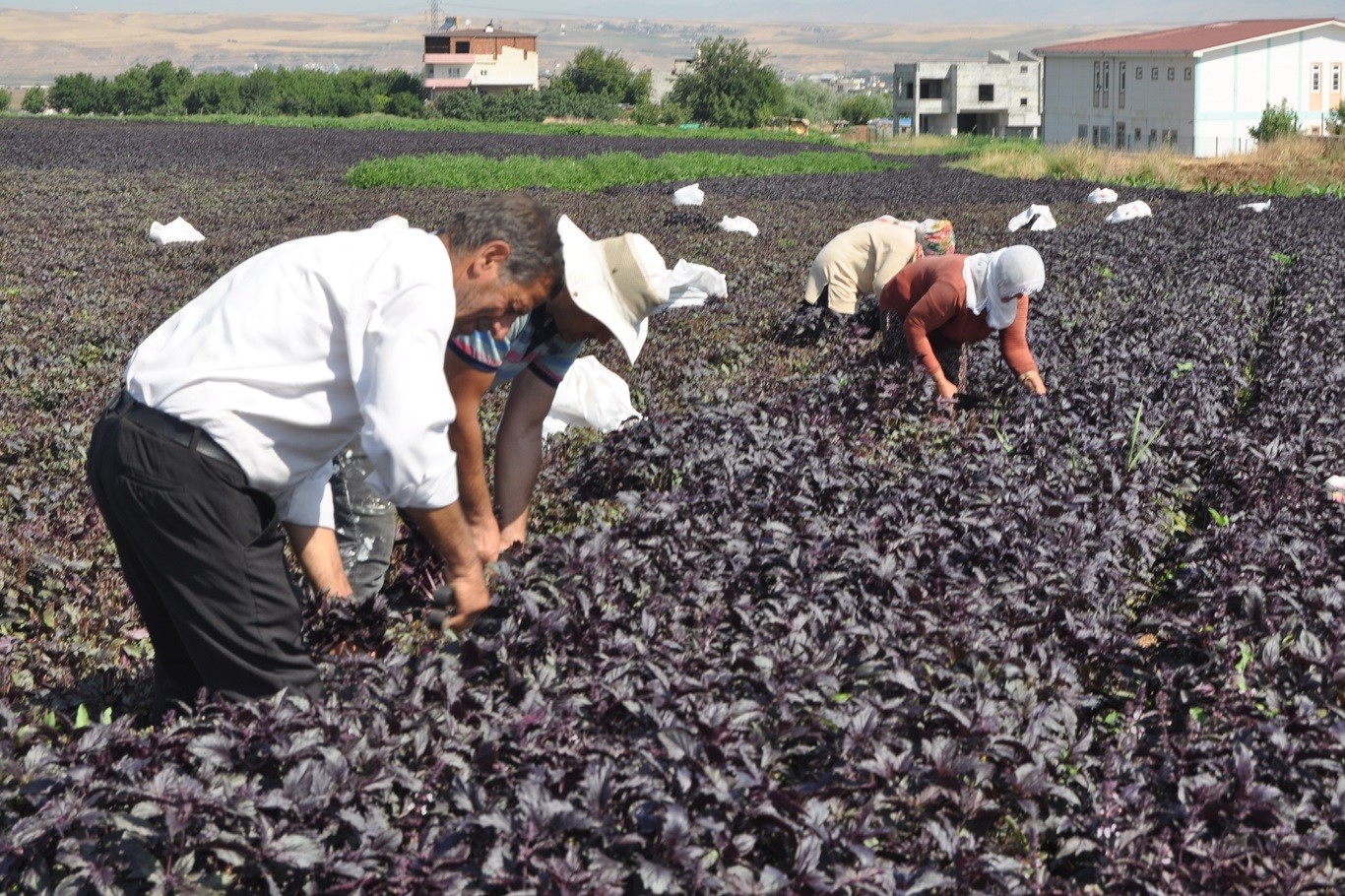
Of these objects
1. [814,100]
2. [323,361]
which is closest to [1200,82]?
[814,100]

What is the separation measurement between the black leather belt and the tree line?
60589mm

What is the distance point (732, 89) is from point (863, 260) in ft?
236

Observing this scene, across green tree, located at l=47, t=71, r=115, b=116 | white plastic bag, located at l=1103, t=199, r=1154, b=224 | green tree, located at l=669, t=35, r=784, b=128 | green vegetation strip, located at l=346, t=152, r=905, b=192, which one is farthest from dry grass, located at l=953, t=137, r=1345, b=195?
green tree, located at l=47, t=71, r=115, b=116

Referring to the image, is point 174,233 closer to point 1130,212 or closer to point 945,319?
point 945,319

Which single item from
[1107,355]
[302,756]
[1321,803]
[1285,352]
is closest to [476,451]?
[302,756]

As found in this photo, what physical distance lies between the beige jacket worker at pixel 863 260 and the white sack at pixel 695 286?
1540mm

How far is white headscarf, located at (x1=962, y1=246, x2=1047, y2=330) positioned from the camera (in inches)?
241

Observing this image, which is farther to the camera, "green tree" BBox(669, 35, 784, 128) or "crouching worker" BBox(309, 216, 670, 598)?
"green tree" BBox(669, 35, 784, 128)

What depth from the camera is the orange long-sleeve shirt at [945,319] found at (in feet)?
21.3

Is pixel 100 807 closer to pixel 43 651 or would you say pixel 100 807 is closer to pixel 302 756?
pixel 302 756

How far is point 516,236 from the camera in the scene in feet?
9.20

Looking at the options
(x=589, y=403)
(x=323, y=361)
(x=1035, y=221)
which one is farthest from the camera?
(x=1035, y=221)

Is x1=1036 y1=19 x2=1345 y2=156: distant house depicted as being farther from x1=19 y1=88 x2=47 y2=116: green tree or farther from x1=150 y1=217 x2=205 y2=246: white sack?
x1=150 y1=217 x2=205 y2=246: white sack

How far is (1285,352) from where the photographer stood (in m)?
7.80
